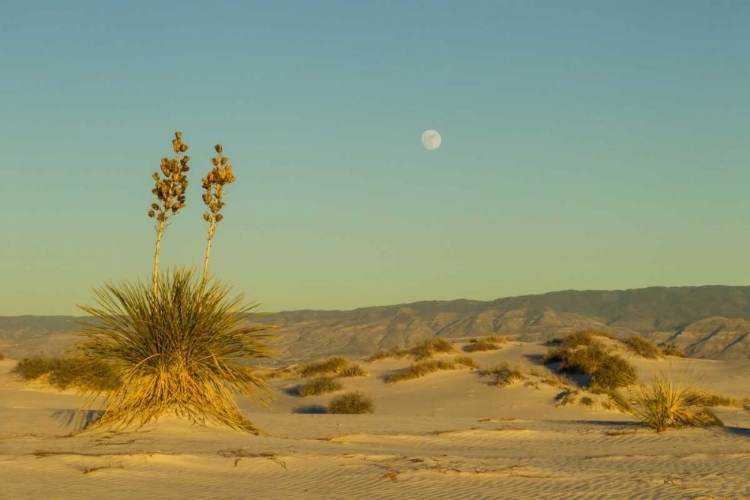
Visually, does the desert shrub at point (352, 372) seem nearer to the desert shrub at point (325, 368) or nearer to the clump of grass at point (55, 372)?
the desert shrub at point (325, 368)

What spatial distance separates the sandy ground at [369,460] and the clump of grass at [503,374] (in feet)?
24.1

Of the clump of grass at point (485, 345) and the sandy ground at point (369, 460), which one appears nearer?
the sandy ground at point (369, 460)

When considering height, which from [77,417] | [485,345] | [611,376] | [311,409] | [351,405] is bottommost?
[311,409]

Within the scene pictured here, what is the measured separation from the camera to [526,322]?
96.6 m

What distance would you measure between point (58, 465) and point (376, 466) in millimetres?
3776

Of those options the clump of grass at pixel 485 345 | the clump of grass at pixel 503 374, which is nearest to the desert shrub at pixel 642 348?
the clump of grass at pixel 485 345

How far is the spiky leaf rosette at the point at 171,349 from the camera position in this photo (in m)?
12.2

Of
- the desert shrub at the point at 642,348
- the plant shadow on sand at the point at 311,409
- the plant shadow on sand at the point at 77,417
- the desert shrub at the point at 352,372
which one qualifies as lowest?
the plant shadow on sand at the point at 311,409

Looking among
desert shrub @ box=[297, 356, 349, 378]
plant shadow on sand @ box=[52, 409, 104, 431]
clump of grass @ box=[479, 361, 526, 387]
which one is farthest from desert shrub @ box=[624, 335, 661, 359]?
plant shadow on sand @ box=[52, 409, 104, 431]

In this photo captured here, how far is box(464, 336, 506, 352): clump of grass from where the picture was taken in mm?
33469


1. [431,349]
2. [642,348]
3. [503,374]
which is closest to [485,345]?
[431,349]

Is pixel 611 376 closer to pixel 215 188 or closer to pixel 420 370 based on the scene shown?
pixel 420 370

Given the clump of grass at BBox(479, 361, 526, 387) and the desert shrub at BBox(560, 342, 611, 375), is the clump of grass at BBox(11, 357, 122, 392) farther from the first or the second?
the desert shrub at BBox(560, 342, 611, 375)

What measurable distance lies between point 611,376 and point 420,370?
6.62 m
